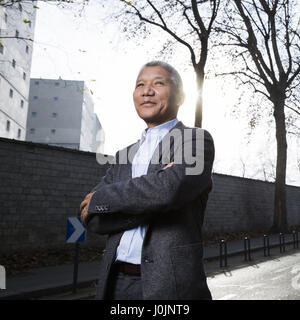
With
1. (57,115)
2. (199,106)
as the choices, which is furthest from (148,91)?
(57,115)

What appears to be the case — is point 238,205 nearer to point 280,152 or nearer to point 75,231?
point 280,152

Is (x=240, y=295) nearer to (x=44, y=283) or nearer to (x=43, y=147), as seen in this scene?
(x=44, y=283)

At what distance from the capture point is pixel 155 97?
1.90 metres

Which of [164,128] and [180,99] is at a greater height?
[180,99]

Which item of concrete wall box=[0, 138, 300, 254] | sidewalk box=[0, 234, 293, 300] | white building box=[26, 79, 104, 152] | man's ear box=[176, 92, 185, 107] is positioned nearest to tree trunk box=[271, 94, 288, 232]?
concrete wall box=[0, 138, 300, 254]

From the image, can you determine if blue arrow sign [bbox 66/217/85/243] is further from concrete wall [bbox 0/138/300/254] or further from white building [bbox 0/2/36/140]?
white building [bbox 0/2/36/140]

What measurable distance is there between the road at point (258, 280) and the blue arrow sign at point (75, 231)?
2845 mm

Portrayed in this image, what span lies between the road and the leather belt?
16.7 ft

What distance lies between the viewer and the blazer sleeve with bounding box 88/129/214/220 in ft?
5.34

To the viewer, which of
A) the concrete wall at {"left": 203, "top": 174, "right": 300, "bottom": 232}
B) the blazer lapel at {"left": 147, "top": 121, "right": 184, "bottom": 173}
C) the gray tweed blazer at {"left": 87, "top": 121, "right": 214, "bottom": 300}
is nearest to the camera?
the gray tweed blazer at {"left": 87, "top": 121, "right": 214, "bottom": 300}

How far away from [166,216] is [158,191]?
0.43ft

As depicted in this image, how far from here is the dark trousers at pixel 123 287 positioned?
167 cm

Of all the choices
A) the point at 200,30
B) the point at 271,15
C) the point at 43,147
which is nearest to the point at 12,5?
the point at 43,147
